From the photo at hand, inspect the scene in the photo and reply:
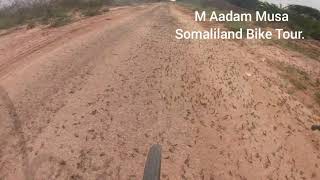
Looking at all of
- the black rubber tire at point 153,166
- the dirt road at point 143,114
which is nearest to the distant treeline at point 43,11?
the dirt road at point 143,114

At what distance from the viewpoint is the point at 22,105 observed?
8.00 m

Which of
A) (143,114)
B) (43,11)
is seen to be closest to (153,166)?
(143,114)

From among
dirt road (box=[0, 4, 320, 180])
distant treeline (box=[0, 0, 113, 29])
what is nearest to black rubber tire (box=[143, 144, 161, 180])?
dirt road (box=[0, 4, 320, 180])

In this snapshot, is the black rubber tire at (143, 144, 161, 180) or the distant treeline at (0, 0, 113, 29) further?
the distant treeline at (0, 0, 113, 29)

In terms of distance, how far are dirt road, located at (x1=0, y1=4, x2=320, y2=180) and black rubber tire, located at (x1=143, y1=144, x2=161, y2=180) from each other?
4.38 ft

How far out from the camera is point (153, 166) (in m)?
4.64

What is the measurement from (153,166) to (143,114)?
3218 millimetres

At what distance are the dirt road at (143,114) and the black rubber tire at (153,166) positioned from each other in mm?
1335

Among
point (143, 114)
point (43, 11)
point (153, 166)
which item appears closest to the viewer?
point (153, 166)

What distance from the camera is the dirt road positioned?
21.0 ft

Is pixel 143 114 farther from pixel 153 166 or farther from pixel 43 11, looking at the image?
pixel 43 11

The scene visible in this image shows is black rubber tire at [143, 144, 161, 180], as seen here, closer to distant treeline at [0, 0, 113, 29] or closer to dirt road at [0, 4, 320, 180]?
dirt road at [0, 4, 320, 180]

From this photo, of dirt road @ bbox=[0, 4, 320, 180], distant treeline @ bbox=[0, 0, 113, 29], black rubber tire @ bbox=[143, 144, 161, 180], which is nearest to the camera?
black rubber tire @ bbox=[143, 144, 161, 180]

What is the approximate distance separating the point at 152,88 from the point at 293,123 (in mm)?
3243
